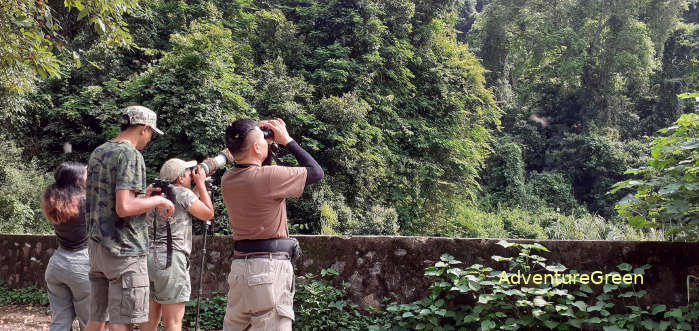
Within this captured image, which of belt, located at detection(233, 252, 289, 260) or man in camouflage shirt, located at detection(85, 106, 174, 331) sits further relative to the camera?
man in camouflage shirt, located at detection(85, 106, 174, 331)

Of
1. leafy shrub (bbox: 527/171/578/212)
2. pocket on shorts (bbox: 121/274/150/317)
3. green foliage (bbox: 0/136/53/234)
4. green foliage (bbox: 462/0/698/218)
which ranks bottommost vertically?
leafy shrub (bbox: 527/171/578/212)

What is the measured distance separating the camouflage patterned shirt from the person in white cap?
33cm

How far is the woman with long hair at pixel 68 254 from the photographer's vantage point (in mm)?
3064

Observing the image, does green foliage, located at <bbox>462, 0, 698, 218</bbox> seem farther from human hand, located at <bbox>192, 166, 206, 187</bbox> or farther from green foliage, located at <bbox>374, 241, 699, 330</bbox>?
human hand, located at <bbox>192, 166, 206, 187</bbox>

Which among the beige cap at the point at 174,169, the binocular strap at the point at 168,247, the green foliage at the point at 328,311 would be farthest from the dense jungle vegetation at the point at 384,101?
the binocular strap at the point at 168,247

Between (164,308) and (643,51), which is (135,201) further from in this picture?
(643,51)

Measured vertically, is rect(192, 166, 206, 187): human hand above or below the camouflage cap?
below

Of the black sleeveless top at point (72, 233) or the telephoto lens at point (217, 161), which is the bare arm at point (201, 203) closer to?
the telephoto lens at point (217, 161)

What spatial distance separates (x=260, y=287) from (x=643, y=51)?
2828 centimetres

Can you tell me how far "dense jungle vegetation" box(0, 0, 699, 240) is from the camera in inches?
271

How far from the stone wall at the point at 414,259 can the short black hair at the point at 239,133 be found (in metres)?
2.22

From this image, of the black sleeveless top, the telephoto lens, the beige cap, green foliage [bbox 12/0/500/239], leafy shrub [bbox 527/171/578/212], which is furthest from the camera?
leafy shrub [bbox 527/171/578/212]

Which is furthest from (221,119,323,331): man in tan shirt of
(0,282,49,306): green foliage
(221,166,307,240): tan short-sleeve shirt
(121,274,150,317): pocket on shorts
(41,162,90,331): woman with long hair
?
(0,282,49,306): green foliage

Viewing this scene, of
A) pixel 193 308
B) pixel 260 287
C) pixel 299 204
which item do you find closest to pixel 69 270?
pixel 260 287
